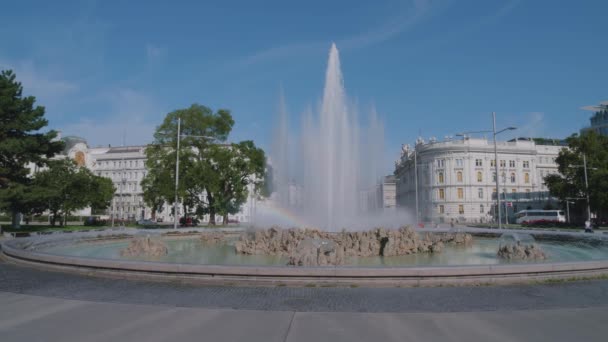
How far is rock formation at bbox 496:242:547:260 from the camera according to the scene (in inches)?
600

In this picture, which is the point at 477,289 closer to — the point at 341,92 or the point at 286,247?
the point at 286,247

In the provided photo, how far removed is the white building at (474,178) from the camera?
92812mm

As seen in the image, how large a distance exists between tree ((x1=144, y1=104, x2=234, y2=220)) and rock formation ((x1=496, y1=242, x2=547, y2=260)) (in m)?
36.2

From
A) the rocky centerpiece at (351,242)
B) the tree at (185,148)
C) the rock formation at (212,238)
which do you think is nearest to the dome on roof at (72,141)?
the tree at (185,148)

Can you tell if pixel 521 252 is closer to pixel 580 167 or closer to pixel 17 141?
pixel 17 141

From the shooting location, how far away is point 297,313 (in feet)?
23.7

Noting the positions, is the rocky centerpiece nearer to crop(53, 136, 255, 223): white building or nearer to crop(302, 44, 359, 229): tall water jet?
crop(302, 44, 359, 229): tall water jet

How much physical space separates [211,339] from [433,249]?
14770 millimetres

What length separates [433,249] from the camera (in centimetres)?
1864

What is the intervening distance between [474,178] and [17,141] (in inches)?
3421

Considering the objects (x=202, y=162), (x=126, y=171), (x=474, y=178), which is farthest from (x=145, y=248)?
(x=126, y=171)

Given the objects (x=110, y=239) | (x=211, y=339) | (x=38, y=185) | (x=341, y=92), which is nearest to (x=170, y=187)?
(x=38, y=185)

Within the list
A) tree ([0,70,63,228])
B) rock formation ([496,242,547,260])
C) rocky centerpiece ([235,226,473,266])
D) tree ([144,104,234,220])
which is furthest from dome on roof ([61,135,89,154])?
rock formation ([496,242,547,260])

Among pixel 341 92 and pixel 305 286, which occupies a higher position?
pixel 341 92
